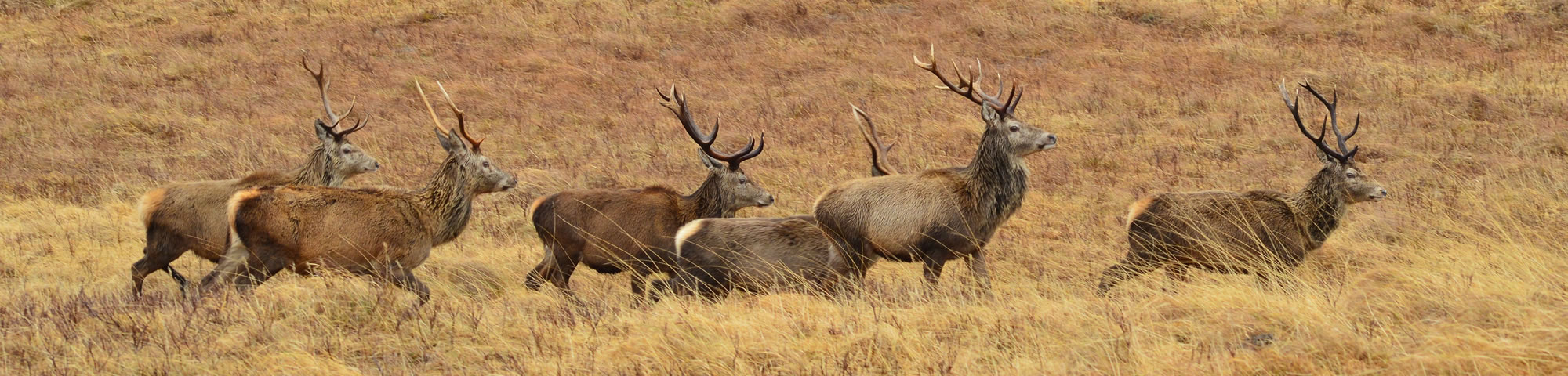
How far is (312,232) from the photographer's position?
779 cm

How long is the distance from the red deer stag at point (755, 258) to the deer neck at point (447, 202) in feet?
5.42

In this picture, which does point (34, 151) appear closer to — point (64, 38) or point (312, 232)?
point (64, 38)

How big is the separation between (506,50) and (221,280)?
13.4 meters

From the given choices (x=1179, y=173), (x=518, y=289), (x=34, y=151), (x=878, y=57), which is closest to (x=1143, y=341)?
(x=518, y=289)

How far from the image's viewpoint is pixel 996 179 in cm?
884

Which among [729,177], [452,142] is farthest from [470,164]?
[729,177]

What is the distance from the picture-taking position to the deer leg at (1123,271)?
8211 mm

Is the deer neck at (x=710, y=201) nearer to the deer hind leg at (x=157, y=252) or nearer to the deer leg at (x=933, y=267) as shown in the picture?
the deer leg at (x=933, y=267)

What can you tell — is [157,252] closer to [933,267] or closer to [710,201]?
[710,201]

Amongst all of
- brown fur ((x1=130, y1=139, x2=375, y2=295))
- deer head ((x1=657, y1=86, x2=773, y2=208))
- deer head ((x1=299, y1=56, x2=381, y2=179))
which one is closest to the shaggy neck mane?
deer head ((x1=657, y1=86, x2=773, y2=208))

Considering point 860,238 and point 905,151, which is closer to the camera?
point 860,238

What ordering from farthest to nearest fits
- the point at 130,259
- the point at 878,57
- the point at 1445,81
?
the point at 878,57 < the point at 1445,81 < the point at 130,259

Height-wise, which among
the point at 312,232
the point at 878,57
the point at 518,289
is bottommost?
the point at 878,57

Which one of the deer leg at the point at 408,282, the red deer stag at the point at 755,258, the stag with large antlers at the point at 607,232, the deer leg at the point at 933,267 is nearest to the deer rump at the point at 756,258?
the red deer stag at the point at 755,258
